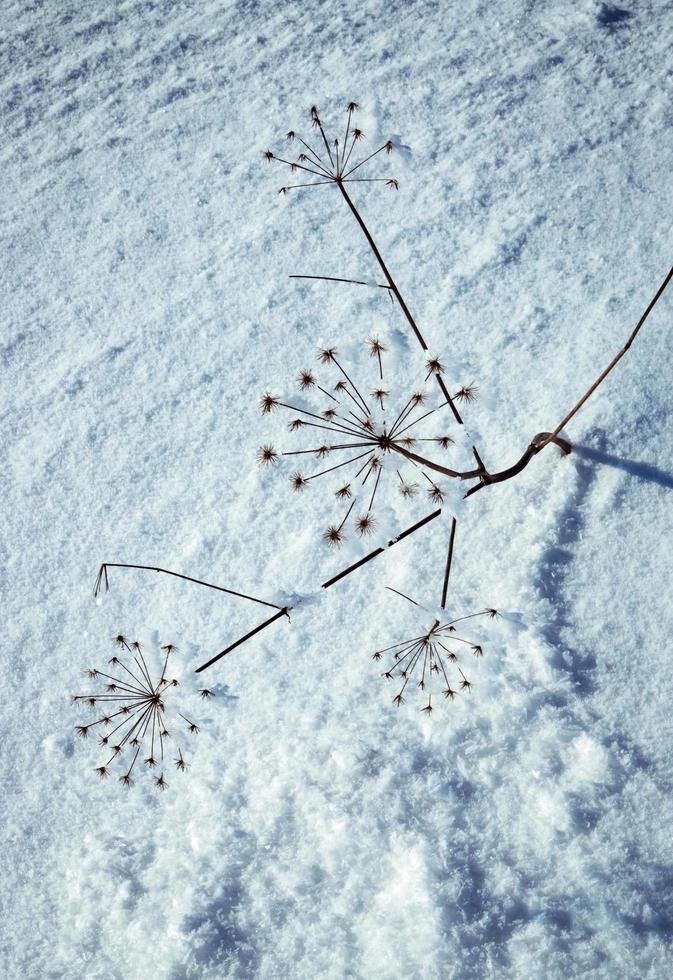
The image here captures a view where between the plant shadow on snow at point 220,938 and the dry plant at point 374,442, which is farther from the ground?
the dry plant at point 374,442

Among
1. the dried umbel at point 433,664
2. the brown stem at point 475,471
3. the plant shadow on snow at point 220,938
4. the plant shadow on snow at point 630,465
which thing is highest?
the plant shadow on snow at point 630,465

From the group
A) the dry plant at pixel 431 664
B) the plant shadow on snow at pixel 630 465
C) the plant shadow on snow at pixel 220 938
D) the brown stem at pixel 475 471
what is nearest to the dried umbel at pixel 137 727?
the plant shadow on snow at pixel 220 938

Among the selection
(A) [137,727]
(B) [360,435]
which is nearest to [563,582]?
(B) [360,435]

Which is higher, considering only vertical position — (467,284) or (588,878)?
(467,284)

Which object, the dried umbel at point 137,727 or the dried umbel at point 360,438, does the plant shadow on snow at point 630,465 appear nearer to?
the dried umbel at point 360,438

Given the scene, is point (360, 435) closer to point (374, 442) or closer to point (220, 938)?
point (374, 442)

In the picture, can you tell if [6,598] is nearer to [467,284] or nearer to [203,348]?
[203,348]

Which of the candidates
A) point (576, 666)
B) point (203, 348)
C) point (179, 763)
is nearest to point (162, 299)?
point (203, 348)
